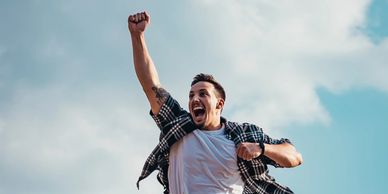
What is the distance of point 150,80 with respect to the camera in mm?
6965

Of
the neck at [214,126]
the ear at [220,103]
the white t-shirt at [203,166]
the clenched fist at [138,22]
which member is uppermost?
the clenched fist at [138,22]

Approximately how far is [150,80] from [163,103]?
0.31 meters

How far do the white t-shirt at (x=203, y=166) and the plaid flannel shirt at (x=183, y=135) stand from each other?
3.1 inches

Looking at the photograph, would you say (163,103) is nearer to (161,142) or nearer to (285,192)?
(161,142)

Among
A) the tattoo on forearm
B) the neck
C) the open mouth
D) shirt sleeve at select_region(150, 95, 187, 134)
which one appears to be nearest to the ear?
the neck

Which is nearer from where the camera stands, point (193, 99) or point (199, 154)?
point (199, 154)

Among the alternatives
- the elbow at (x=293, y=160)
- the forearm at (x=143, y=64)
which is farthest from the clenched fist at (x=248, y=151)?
the forearm at (x=143, y=64)

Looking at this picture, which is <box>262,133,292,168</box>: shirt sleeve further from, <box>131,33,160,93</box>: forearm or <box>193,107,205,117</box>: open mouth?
<box>131,33,160,93</box>: forearm

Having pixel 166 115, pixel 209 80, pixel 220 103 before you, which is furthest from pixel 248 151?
pixel 209 80

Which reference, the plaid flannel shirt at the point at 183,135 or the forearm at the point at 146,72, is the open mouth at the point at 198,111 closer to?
the plaid flannel shirt at the point at 183,135

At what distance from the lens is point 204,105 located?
275 inches

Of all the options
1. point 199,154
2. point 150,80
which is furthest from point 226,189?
point 150,80

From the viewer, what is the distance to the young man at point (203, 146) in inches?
253

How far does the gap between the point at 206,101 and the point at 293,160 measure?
1.13 meters
